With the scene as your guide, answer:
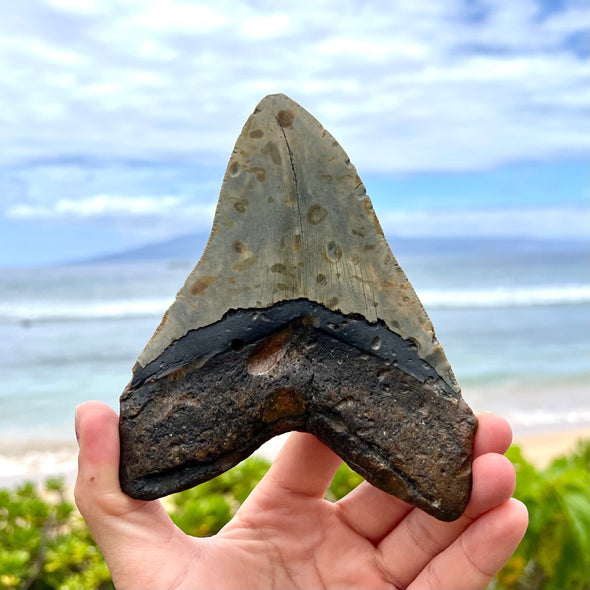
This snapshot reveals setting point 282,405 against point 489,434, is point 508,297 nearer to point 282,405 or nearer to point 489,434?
point 489,434

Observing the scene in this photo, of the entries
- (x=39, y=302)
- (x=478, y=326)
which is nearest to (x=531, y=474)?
(x=478, y=326)

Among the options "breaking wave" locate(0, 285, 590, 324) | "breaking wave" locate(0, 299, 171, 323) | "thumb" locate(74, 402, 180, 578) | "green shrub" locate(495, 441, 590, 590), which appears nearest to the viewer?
"thumb" locate(74, 402, 180, 578)

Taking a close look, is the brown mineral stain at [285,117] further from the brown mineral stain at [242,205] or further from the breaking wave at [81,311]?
the breaking wave at [81,311]

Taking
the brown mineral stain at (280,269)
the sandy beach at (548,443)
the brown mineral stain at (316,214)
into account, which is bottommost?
the sandy beach at (548,443)

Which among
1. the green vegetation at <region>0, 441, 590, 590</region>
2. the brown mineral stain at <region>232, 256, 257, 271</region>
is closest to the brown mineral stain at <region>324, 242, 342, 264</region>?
the brown mineral stain at <region>232, 256, 257, 271</region>

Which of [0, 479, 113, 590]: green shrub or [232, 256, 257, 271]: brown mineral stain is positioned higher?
[232, 256, 257, 271]: brown mineral stain

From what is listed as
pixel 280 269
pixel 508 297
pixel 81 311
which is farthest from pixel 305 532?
pixel 508 297

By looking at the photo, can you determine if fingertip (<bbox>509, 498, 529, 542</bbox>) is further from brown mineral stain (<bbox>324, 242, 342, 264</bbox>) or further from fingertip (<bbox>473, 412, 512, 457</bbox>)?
brown mineral stain (<bbox>324, 242, 342, 264</bbox>)

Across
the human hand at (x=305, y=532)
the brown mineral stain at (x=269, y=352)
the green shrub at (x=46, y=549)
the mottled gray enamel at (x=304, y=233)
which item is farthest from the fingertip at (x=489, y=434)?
the green shrub at (x=46, y=549)
